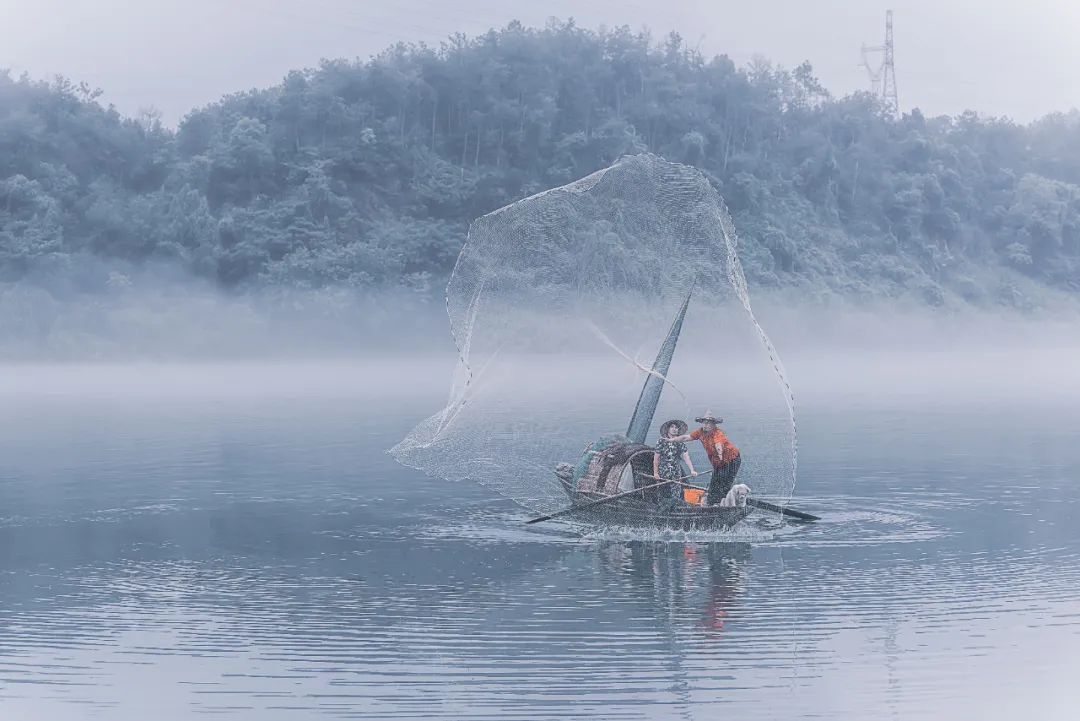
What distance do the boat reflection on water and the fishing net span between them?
0.97 meters

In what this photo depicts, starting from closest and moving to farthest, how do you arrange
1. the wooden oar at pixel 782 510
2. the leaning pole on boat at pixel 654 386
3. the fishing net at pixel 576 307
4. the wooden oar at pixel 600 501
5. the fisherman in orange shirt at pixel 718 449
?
the wooden oar at pixel 600 501 → the fisherman in orange shirt at pixel 718 449 → the fishing net at pixel 576 307 → the wooden oar at pixel 782 510 → the leaning pole on boat at pixel 654 386

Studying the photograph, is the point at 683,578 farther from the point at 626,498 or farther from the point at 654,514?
the point at 626,498

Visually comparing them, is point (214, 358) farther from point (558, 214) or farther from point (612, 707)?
point (612, 707)

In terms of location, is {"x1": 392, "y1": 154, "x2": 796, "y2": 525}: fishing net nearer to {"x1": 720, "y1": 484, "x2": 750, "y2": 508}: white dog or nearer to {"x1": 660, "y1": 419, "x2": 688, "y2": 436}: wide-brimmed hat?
{"x1": 660, "y1": 419, "x2": 688, "y2": 436}: wide-brimmed hat

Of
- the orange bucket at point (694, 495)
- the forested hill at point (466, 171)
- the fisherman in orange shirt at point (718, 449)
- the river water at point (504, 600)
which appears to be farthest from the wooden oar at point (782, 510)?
the forested hill at point (466, 171)

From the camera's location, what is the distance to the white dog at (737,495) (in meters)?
26.6

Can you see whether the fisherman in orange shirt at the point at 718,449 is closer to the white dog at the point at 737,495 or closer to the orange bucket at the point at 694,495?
the white dog at the point at 737,495

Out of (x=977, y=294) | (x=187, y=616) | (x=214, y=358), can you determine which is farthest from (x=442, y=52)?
(x=187, y=616)

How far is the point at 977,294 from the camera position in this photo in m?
138

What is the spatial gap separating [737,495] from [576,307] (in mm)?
6788

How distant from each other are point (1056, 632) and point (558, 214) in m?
11.8

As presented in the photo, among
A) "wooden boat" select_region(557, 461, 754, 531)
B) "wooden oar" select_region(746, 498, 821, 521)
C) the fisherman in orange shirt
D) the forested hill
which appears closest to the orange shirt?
the fisherman in orange shirt

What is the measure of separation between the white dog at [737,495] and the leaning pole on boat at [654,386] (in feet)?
8.44

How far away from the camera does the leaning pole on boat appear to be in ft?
95.9
